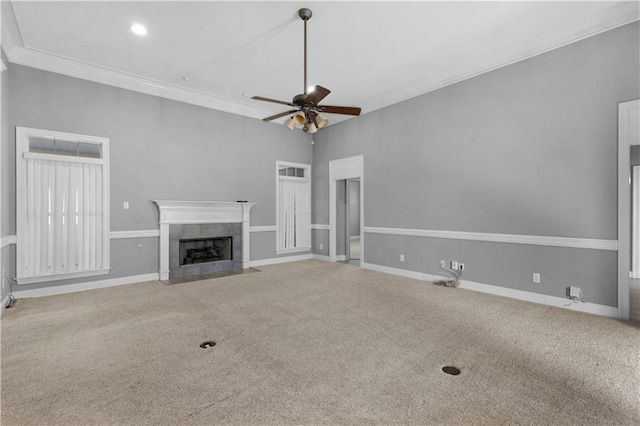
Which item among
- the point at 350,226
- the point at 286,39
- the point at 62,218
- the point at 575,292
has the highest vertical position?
the point at 286,39

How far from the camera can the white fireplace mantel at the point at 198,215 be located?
5156 mm

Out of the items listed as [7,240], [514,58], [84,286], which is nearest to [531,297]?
[514,58]

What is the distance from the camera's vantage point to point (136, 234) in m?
4.94

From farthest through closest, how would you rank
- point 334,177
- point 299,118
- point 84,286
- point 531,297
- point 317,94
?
point 334,177, point 84,286, point 531,297, point 299,118, point 317,94

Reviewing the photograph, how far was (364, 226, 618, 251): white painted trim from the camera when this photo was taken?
11.2 ft

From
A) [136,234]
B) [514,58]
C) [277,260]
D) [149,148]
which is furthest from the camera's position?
[277,260]

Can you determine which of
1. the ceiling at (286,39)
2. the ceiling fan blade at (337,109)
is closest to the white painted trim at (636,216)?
the ceiling at (286,39)

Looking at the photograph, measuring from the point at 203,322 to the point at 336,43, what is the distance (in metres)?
3.75

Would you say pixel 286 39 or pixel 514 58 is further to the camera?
pixel 514 58

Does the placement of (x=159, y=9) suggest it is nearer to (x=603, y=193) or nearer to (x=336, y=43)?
(x=336, y=43)

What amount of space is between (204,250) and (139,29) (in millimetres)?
3721

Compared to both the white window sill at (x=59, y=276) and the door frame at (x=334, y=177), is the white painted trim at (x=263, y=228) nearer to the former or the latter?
Result: the door frame at (x=334, y=177)

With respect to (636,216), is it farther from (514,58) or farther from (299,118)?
(299,118)

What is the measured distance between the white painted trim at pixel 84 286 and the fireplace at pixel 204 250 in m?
0.62
